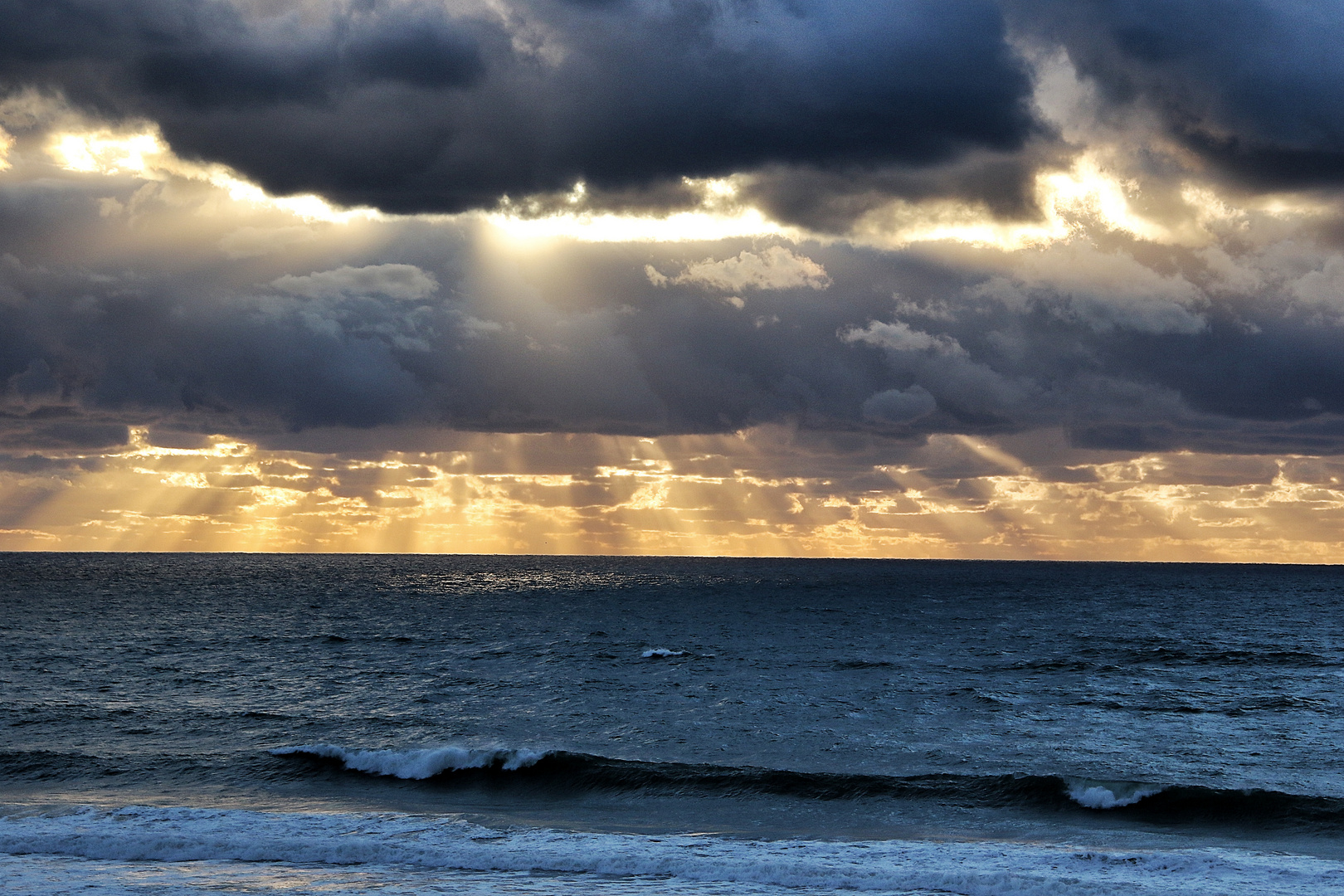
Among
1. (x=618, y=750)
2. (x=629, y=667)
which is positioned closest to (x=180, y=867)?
(x=618, y=750)

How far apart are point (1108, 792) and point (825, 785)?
886 cm

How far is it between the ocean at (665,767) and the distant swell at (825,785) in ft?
0.43

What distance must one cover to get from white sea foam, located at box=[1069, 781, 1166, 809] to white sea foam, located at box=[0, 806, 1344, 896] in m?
5.05

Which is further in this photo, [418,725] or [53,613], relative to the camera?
[53,613]

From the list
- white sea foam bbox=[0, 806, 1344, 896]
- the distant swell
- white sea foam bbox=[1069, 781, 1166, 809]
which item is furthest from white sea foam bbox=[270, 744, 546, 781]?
white sea foam bbox=[1069, 781, 1166, 809]

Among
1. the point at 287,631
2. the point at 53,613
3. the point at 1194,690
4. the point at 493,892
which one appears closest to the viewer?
the point at 493,892

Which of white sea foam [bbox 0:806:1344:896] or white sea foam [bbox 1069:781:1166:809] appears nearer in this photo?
white sea foam [bbox 0:806:1344:896]

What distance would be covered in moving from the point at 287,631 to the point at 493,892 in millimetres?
74115

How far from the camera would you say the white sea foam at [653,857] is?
23.9m

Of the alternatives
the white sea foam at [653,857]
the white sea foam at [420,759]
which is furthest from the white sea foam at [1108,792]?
the white sea foam at [420,759]

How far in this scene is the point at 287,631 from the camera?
90.3 m

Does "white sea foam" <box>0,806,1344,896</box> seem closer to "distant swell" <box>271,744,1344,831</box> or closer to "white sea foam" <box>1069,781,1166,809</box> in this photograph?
"distant swell" <box>271,744,1344,831</box>

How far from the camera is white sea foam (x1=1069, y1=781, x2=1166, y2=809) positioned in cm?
3303

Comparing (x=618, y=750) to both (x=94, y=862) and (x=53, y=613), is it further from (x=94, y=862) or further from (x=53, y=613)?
(x=53, y=613)
